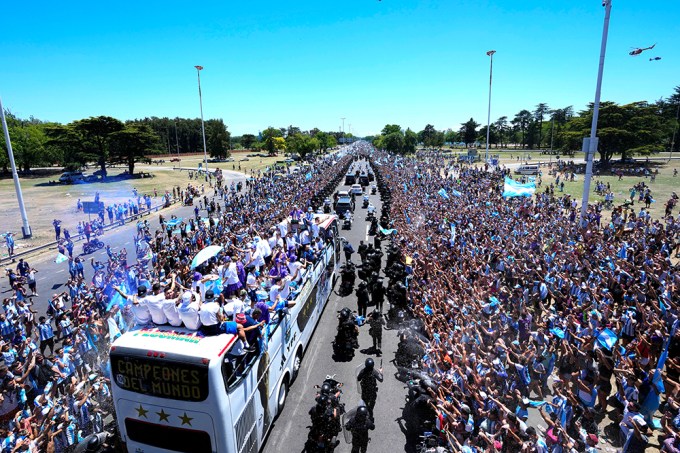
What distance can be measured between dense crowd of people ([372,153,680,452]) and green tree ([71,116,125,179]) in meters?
56.4

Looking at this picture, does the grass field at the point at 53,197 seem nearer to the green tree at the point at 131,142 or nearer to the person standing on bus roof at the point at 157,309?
the green tree at the point at 131,142

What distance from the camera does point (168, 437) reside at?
17.1 ft

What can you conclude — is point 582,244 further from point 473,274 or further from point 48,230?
point 48,230

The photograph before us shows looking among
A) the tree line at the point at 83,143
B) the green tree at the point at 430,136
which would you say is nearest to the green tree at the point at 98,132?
the tree line at the point at 83,143

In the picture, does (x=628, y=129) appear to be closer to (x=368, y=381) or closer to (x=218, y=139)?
(x=368, y=381)

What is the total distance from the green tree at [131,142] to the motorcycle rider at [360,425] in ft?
201

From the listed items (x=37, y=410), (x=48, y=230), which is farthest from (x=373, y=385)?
(x=48, y=230)

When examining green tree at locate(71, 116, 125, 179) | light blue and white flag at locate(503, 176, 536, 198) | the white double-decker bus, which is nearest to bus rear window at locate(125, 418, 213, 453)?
the white double-decker bus

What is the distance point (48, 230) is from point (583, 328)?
3155 cm

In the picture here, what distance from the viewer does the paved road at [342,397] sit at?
6.93m

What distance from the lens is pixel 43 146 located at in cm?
6384

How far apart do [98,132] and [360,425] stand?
64.0 meters

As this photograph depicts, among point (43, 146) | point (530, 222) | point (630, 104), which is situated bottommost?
point (530, 222)

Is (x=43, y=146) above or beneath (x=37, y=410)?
above
